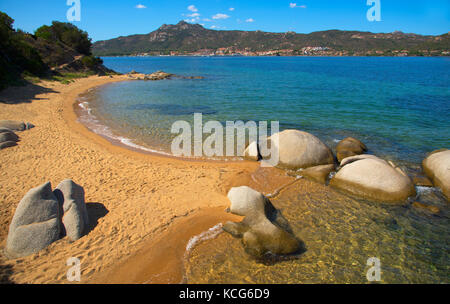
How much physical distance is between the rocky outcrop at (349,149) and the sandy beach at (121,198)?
12.0 feet

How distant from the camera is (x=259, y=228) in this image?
6598 millimetres

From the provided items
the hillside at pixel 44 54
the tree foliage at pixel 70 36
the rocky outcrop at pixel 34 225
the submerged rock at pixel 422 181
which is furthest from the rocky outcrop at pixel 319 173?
the tree foliage at pixel 70 36

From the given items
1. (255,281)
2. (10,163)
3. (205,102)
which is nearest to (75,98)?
(205,102)

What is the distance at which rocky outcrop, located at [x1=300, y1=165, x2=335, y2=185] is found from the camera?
33.1 ft

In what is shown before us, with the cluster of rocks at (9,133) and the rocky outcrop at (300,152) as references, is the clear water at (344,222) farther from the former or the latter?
the cluster of rocks at (9,133)

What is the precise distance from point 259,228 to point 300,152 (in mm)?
5765

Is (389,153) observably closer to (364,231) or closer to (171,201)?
(364,231)

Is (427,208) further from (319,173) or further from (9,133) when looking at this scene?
(9,133)

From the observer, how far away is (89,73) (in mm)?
50312

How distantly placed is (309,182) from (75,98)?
93.3 ft

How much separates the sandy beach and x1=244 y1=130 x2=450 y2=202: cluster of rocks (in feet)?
3.96

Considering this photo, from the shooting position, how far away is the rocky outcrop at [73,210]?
6.51m

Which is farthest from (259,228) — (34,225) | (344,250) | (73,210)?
(34,225)

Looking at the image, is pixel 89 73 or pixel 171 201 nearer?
pixel 171 201
